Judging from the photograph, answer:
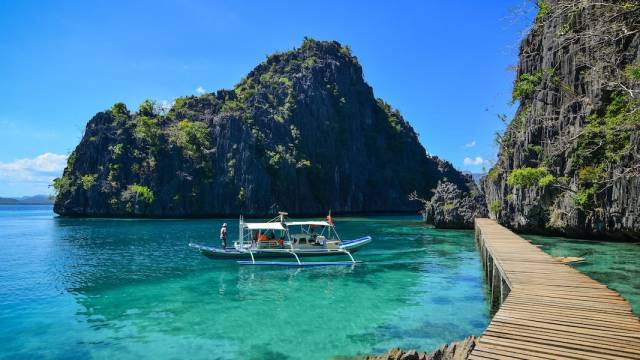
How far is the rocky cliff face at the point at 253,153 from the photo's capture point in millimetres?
93625

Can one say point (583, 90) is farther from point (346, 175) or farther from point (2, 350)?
point (346, 175)

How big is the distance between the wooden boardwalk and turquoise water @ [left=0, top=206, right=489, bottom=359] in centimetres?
346

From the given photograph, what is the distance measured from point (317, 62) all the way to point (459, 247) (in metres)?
105

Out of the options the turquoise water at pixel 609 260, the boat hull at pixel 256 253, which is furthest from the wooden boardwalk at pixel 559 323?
the boat hull at pixel 256 253

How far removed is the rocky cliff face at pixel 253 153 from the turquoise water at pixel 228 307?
62481 mm

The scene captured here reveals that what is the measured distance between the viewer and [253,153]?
9844 cm

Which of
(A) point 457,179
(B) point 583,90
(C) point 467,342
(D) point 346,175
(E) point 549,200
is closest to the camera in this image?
(C) point 467,342

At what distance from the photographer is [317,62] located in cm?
13212

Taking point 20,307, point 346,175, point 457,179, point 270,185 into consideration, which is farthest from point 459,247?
point 457,179

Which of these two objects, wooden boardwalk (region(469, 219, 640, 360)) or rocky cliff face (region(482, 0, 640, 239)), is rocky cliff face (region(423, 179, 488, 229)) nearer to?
rocky cliff face (region(482, 0, 640, 239))

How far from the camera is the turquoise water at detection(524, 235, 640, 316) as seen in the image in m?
19.6

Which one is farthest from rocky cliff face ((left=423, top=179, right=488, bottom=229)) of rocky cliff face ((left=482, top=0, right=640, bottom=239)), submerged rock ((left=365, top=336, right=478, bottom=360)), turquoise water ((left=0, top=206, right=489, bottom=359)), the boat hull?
submerged rock ((left=365, top=336, right=478, bottom=360))

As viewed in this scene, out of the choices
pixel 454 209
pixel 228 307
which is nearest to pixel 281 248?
pixel 228 307

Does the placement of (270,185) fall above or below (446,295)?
above
